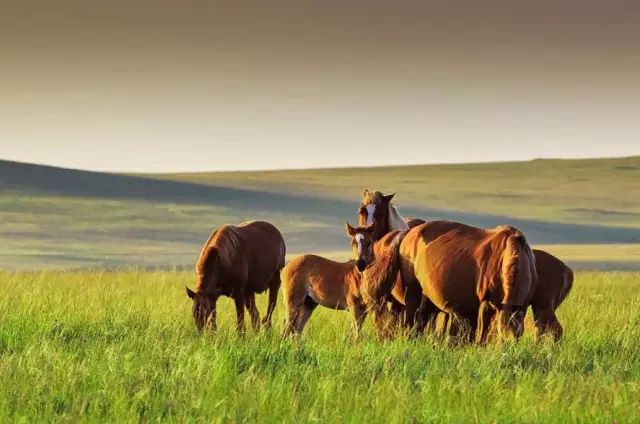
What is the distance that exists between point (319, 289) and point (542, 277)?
9.00ft

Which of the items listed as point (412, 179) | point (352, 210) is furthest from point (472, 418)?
point (412, 179)

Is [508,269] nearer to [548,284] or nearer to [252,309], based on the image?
[548,284]

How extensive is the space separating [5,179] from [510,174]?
119 ft

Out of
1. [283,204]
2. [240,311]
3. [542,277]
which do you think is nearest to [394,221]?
[542,277]

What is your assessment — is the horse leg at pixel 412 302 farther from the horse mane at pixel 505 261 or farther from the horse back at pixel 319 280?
the horse mane at pixel 505 261

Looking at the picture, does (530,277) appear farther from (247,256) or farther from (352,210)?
(352,210)

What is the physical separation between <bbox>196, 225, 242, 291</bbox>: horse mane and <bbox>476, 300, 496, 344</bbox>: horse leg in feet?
11.1

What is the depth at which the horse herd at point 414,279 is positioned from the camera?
12.7m

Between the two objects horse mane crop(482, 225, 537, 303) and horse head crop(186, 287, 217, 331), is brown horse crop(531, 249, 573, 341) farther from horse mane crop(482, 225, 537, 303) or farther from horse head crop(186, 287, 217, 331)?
horse head crop(186, 287, 217, 331)

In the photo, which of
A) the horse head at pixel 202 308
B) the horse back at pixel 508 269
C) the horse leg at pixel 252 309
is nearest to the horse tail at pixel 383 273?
the horse back at pixel 508 269

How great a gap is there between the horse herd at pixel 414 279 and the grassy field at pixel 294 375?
34 centimetres

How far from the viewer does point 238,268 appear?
15164 millimetres

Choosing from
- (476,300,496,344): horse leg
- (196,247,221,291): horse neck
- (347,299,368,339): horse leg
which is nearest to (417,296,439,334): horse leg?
(347,299,368,339): horse leg

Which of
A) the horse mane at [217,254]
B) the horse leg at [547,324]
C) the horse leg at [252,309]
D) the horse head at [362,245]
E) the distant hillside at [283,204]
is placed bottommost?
the distant hillside at [283,204]
